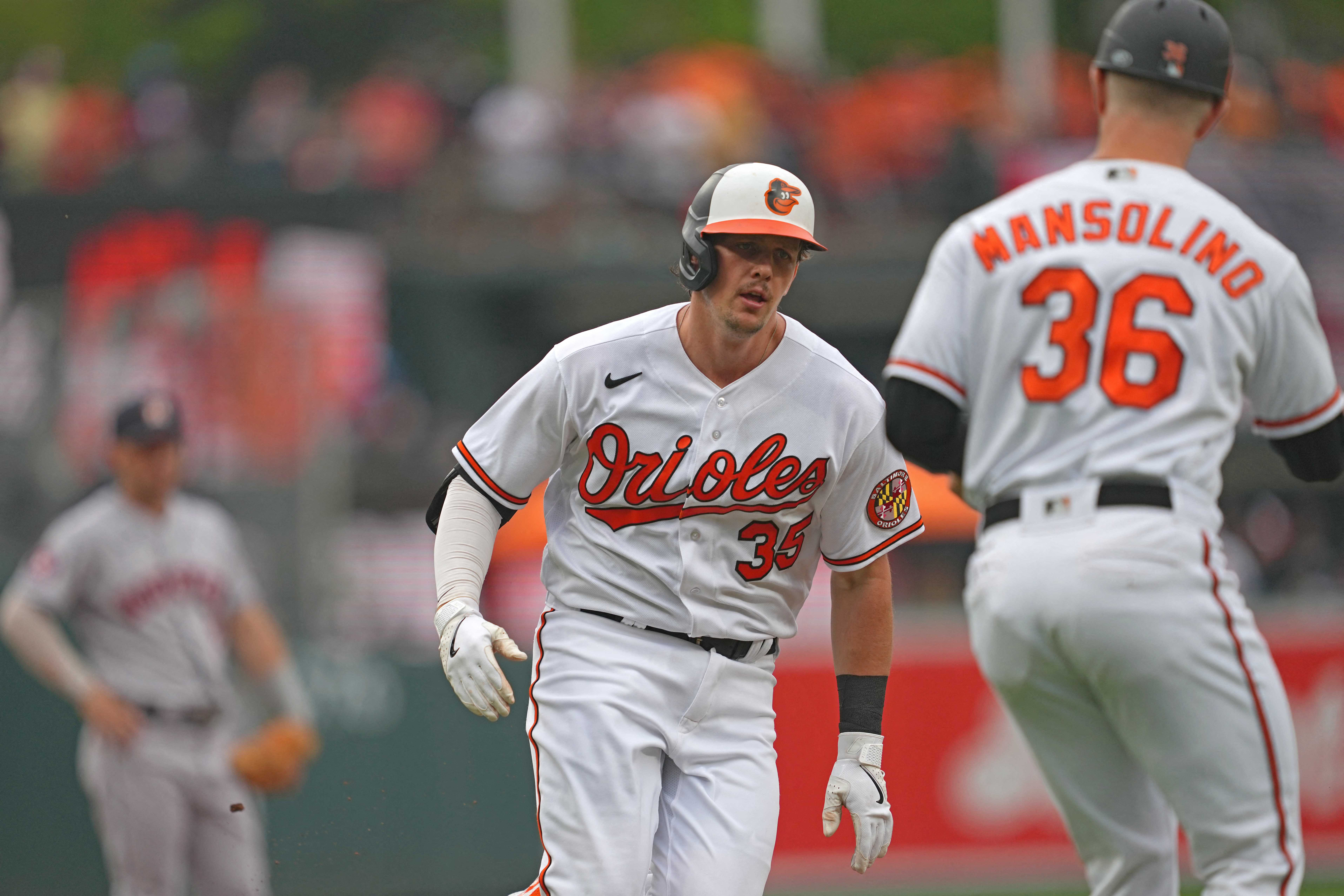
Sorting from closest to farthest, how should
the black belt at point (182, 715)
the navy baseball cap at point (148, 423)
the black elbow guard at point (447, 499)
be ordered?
the black elbow guard at point (447, 499), the navy baseball cap at point (148, 423), the black belt at point (182, 715)

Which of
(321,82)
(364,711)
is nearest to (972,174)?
(364,711)

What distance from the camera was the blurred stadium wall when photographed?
959 cm

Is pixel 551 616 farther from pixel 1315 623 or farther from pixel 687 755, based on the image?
pixel 1315 623

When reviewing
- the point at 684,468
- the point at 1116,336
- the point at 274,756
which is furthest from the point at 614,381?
the point at 274,756

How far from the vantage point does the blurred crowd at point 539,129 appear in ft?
46.2

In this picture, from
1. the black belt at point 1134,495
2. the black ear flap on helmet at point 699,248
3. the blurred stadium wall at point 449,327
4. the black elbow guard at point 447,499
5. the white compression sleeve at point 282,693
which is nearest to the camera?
the black belt at point 1134,495

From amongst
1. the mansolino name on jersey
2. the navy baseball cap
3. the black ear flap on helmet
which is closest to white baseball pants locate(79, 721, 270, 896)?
the navy baseball cap

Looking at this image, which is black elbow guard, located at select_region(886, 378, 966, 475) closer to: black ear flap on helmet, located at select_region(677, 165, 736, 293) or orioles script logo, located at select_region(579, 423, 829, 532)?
orioles script logo, located at select_region(579, 423, 829, 532)

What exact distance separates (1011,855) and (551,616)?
6496 mm

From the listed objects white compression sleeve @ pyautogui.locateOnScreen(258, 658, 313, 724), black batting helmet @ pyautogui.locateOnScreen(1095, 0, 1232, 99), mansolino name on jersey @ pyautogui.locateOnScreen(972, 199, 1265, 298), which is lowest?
white compression sleeve @ pyautogui.locateOnScreen(258, 658, 313, 724)

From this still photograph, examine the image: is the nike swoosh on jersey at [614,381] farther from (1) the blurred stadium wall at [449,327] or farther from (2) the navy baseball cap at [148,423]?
(1) the blurred stadium wall at [449,327]

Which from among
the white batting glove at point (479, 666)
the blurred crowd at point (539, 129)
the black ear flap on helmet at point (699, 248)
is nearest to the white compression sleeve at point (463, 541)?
the white batting glove at point (479, 666)

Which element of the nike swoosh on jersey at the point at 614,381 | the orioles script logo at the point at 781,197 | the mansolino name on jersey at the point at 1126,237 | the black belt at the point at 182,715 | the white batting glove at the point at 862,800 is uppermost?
the orioles script logo at the point at 781,197

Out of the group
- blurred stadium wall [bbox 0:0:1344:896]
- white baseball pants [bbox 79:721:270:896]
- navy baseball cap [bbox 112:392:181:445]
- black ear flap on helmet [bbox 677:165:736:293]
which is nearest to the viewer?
black ear flap on helmet [bbox 677:165:736:293]
